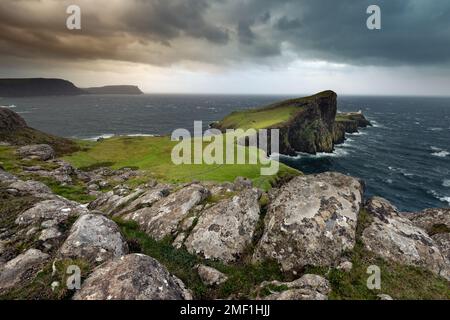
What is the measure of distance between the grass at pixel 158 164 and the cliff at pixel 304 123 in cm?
5215

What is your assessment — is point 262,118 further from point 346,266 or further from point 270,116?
point 346,266

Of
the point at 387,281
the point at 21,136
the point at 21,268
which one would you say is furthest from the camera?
the point at 21,136

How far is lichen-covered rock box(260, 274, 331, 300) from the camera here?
1316 cm

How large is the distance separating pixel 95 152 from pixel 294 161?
76411mm

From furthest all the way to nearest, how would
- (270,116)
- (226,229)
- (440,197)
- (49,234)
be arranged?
(270,116) → (440,197) → (226,229) → (49,234)

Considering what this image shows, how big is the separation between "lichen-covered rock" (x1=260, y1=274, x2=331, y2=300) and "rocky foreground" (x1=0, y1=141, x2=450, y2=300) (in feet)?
0.17

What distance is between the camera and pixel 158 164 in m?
77.2

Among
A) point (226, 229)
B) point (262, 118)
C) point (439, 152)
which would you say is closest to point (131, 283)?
point (226, 229)

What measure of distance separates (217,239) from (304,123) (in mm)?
128436

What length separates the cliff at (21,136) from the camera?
3533 inches

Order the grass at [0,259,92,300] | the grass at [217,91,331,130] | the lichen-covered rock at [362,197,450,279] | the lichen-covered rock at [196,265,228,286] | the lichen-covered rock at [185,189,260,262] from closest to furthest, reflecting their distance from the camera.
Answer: the grass at [0,259,92,300], the lichen-covered rock at [196,265,228,286], the lichen-covered rock at [362,197,450,279], the lichen-covered rock at [185,189,260,262], the grass at [217,91,331,130]

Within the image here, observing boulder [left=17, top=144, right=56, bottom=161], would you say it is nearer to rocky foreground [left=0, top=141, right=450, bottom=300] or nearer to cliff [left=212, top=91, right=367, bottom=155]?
rocky foreground [left=0, top=141, right=450, bottom=300]

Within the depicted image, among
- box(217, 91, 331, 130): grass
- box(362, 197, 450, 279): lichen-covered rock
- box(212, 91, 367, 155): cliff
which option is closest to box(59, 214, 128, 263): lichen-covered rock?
box(362, 197, 450, 279): lichen-covered rock
